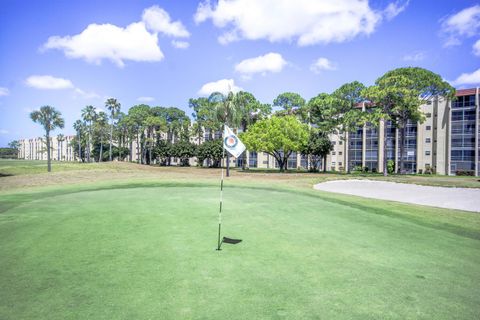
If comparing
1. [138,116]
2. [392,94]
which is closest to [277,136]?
[392,94]

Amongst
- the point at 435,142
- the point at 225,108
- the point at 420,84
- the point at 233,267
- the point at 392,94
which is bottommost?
the point at 233,267

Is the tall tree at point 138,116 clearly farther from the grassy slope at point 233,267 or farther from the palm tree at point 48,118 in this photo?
the grassy slope at point 233,267

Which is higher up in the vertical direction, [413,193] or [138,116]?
[138,116]

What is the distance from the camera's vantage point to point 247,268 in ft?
22.7

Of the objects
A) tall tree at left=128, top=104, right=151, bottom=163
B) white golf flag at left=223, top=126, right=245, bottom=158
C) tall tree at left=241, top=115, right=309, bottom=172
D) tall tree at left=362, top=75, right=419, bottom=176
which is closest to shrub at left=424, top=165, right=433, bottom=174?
tall tree at left=362, top=75, right=419, bottom=176

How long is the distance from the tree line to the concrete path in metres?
21.1

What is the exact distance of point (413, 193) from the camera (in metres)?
28.0

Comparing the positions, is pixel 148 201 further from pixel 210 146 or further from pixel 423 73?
pixel 210 146

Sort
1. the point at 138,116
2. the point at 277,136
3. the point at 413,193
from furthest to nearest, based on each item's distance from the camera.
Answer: the point at 138,116 → the point at 277,136 → the point at 413,193

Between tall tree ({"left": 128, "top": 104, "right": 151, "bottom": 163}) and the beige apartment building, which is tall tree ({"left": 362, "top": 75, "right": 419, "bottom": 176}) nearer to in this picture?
the beige apartment building

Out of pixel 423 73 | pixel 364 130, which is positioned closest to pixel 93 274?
pixel 423 73

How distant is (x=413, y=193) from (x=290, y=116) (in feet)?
131

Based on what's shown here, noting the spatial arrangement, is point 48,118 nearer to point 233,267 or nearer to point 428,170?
point 233,267

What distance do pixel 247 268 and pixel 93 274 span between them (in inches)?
141
